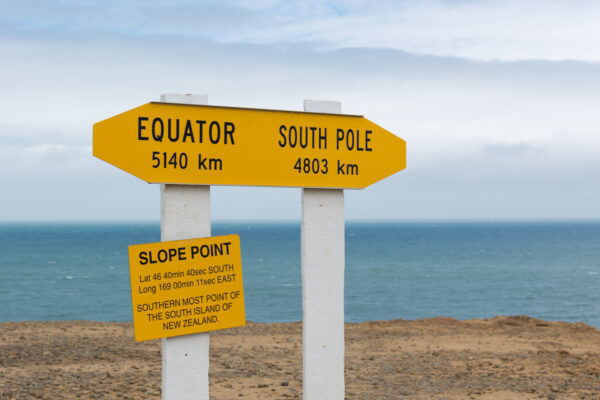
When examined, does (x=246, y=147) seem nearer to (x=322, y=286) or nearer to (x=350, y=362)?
(x=322, y=286)

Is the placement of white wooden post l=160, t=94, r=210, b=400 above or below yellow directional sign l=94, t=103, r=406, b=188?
below

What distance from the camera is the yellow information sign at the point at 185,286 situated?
4.74 metres

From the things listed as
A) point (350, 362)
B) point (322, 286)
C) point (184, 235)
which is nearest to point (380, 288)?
point (350, 362)

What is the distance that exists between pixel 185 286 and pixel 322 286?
1.16m

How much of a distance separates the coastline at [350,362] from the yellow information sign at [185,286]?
494 cm

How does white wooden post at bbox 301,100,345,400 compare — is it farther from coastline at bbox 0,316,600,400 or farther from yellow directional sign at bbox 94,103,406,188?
coastline at bbox 0,316,600,400

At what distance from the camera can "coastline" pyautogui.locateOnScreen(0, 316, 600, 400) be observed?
9.84 metres

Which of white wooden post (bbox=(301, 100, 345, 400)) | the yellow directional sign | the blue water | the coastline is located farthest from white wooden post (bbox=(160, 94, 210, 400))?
the blue water

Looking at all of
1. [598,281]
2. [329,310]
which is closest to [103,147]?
[329,310]

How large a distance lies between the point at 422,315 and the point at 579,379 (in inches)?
1309

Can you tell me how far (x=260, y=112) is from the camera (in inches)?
200

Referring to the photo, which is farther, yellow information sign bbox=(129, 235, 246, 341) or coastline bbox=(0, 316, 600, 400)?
coastline bbox=(0, 316, 600, 400)

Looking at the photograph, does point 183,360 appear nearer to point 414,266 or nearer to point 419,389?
point 419,389

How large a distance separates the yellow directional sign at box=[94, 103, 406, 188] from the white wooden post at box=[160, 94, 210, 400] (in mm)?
89
